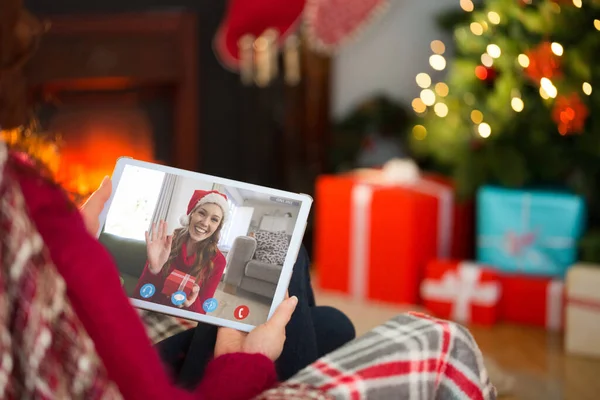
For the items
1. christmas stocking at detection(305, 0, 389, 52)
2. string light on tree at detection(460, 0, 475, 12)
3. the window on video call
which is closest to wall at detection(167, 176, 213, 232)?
the window on video call

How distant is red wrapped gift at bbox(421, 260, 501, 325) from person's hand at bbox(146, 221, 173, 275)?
1.87 meters

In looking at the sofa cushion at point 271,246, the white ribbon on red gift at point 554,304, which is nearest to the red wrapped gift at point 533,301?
the white ribbon on red gift at point 554,304

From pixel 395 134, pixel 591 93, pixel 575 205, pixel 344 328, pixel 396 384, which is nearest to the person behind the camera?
pixel 396 384

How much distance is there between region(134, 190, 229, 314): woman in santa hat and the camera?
1.03 metres

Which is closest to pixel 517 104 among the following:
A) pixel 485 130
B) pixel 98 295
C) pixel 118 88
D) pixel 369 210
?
pixel 485 130

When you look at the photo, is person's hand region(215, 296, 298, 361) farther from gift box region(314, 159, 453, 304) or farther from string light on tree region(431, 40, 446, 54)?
string light on tree region(431, 40, 446, 54)

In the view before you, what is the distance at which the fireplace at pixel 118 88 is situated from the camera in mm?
2951

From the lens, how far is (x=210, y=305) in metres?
1.03

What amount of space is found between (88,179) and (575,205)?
1.80 m

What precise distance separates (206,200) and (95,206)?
0.15 metres

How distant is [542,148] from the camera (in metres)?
2.70

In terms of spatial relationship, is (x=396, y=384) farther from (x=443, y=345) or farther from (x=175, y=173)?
(x=175, y=173)

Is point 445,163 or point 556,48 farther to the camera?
point 445,163

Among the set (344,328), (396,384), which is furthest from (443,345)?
(344,328)
